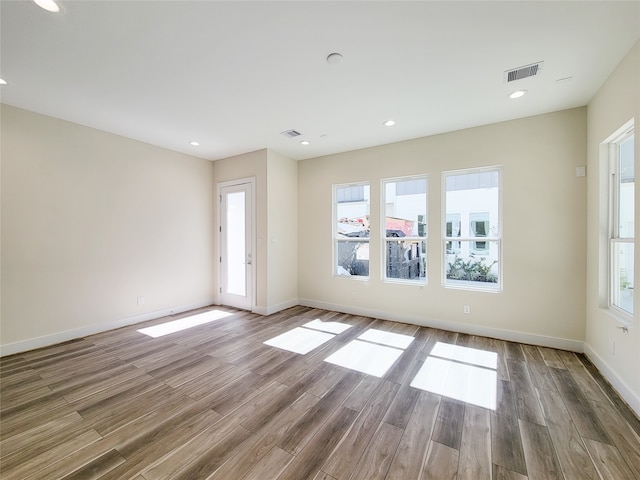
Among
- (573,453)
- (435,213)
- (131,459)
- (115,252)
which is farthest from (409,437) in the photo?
(115,252)

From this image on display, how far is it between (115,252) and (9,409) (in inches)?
90.4

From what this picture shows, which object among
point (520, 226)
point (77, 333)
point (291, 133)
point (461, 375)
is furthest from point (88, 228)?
point (520, 226)

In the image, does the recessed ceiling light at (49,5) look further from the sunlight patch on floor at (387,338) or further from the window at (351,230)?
the sunlight patch on floor at (387,338)

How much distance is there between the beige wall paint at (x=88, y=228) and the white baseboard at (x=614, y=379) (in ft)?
19.0

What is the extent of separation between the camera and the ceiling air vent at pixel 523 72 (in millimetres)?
2438

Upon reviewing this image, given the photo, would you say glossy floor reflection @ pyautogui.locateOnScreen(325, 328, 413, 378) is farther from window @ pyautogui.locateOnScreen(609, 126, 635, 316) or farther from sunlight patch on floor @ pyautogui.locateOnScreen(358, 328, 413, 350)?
window @ pyautogui.locateOnScreen(609, 126, 635, 316)

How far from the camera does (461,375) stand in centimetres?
268

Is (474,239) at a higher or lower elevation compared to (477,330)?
higher

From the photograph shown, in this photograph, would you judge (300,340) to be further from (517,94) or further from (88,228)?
(517,94)

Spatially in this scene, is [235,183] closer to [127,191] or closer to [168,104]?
[127,191]

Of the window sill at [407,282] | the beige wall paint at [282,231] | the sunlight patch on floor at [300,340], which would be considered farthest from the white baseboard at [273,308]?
the window sill at [407,282]

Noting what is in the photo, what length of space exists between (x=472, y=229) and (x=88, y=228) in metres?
5.50

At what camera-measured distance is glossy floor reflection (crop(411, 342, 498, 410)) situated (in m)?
2.37

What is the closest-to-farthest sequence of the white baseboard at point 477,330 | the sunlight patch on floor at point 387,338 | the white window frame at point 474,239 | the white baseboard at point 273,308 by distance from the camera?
1. the white baseboard at point 477,330
2. the sunlight patch on floor at point 387,338
3. the white window frame at point 474,239
4. the white baseboard at point 273,308
